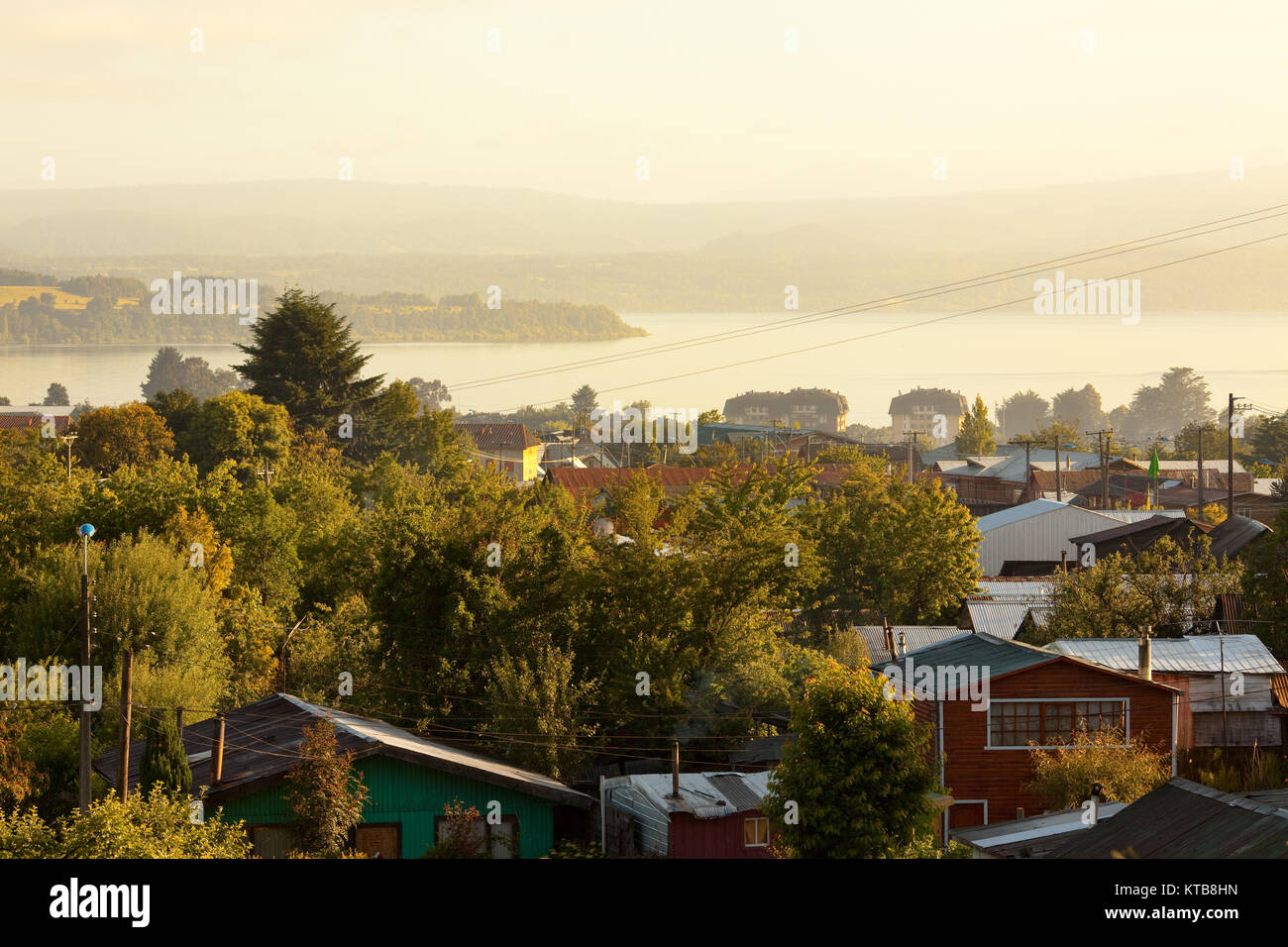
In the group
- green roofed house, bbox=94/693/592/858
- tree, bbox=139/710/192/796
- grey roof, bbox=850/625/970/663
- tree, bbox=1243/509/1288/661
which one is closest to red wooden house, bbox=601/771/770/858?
green roofed house, bbox=94/693/592/858

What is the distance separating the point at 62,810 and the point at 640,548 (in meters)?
14.0

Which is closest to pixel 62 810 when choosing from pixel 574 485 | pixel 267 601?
pixel 267 601

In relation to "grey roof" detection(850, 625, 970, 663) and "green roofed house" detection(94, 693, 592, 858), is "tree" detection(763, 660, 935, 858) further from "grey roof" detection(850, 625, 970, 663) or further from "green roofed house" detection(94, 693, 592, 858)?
"grey roof" detection(850, 625, 970, 663)

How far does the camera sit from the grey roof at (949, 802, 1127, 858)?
676 inches

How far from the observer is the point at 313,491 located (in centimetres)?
5347

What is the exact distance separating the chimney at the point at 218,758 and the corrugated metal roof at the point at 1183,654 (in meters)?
15.8

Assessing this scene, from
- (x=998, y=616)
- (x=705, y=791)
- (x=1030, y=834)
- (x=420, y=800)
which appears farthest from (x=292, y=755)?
(x=998, y=616)

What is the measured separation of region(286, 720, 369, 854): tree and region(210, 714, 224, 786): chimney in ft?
5.40

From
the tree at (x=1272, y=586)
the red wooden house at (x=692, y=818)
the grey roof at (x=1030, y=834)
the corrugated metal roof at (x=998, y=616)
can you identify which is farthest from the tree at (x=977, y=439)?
the grey roof at (x=1030, y=834)

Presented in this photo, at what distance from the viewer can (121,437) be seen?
68.9 m

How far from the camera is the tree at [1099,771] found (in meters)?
21.0

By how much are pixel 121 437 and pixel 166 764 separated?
51803mm

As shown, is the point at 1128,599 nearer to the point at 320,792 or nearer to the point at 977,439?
the point at 320,792
